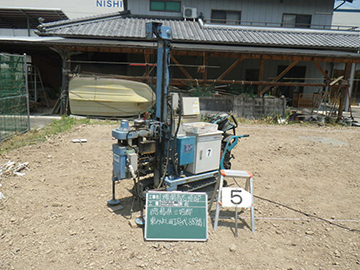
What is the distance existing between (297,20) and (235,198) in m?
15.2

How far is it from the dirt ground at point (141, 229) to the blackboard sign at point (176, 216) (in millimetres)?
126

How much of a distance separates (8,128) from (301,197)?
7.17m

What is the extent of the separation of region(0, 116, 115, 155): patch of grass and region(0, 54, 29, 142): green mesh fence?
263mm

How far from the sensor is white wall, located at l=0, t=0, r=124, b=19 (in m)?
21.4

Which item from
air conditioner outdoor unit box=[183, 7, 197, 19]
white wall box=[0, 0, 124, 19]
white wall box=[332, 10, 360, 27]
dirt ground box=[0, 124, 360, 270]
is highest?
white wall box=[332, 10, 360, 27]

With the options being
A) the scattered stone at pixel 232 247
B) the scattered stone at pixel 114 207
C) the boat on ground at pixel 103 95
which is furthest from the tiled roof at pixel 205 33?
the scattered stone at pixel 232 247

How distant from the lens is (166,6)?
50.7ft

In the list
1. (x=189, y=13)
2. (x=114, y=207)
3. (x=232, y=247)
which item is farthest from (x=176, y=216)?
(x=189, y=13)

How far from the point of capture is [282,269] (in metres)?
3.05

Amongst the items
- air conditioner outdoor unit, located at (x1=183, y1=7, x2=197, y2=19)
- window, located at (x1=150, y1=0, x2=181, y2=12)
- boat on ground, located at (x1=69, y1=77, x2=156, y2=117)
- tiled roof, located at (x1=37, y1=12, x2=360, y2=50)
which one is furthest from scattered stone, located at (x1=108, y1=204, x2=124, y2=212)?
window, located at (x1=150, y1=0, x2=181, y2=12)

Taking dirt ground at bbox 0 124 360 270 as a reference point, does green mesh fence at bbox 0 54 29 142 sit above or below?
above

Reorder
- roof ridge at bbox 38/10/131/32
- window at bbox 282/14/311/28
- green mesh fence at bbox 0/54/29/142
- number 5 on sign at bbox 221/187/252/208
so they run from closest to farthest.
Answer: number 5 on sign at bbox 221/187/252/208
green mesh fence at bbox 0/54/29/142
roof ridge at bbox 38/10/131/32
window at bbox 282/14/311/28

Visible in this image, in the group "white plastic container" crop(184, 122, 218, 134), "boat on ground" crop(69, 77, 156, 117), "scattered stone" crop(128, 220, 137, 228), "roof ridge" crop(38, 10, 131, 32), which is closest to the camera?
"scattered stone" crop(128, 220, 137, 228)

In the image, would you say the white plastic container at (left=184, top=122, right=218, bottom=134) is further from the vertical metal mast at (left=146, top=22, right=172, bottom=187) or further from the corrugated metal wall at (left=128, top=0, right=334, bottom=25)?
the corrugated metal wall at (left=128, top=0, right=334, bottom=25)
